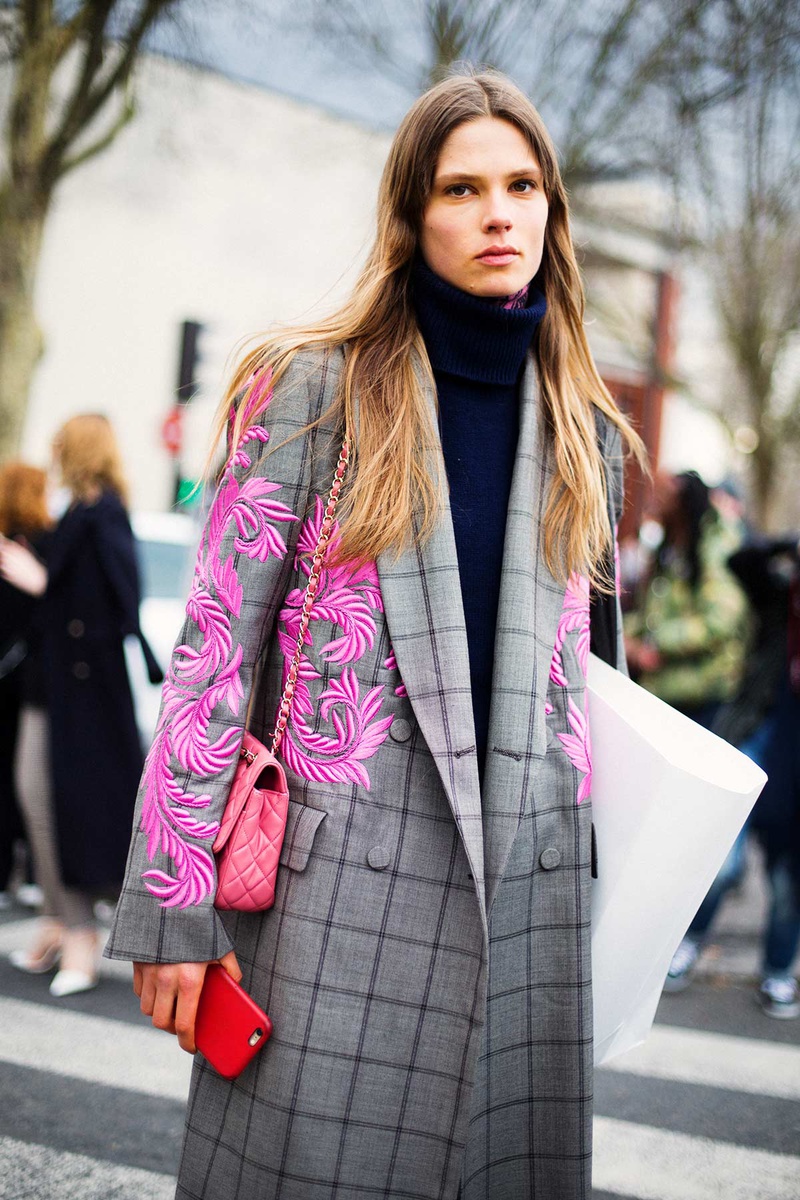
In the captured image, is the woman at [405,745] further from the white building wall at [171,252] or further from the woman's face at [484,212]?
the white building wall at [171,252]

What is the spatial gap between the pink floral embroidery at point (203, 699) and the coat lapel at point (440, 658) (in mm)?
A: 205

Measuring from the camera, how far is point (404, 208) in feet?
6.72

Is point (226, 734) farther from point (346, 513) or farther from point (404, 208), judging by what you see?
point (404, 208)

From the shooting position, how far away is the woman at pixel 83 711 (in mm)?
4789

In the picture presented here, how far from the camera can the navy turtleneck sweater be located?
1962 millimetres

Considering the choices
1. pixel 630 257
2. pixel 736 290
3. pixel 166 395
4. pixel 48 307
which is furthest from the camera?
pixel 630 257

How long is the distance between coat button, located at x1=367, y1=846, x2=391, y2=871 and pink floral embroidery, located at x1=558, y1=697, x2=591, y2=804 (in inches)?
13.9

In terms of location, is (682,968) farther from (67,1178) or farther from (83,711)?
(67,1178)

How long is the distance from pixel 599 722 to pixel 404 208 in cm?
94

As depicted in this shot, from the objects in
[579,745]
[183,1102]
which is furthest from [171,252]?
[579,745]

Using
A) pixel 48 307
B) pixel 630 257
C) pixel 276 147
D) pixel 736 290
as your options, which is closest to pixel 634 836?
pixel 736 290

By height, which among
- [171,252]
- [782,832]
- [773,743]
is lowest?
[782,832]

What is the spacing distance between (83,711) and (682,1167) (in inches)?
111

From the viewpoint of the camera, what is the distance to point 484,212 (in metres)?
1.96
